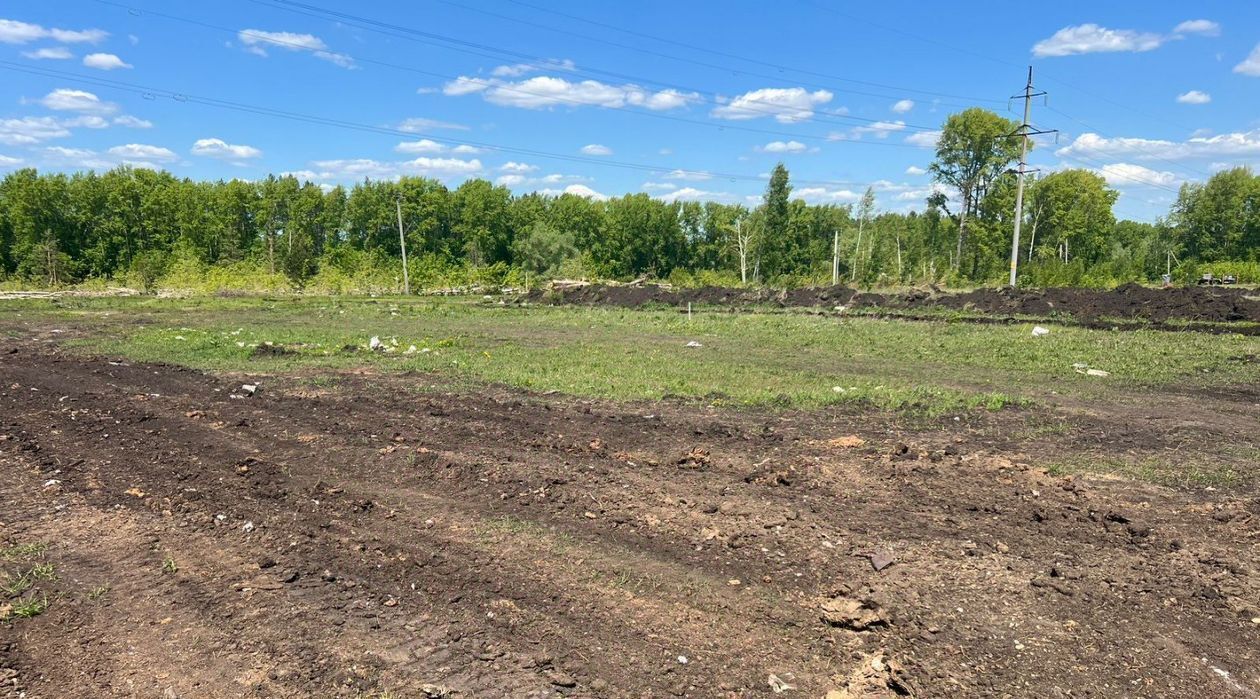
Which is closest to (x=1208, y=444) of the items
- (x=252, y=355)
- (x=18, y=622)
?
(x=18, y=622)

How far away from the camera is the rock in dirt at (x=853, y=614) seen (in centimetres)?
452

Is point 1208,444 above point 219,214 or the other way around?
the other way around

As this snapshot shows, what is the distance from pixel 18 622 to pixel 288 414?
6217mm

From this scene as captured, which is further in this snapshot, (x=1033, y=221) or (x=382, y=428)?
(x=1033, y=221)

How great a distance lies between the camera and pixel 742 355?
747 inches

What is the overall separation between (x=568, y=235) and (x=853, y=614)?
255 feet

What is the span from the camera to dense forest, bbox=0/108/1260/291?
201 feet

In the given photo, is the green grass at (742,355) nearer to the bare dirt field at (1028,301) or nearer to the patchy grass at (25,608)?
the bare dirt field at (1028,301)

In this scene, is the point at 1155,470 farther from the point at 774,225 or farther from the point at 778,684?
the point at 774,225

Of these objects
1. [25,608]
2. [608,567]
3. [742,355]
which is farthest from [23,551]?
[742,355]

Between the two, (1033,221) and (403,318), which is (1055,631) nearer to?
(403,318)

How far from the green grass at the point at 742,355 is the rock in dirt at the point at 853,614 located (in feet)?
23.1

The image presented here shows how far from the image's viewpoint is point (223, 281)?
57.4 meters

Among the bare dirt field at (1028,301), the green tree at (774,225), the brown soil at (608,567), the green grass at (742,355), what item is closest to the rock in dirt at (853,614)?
the brown soil at (608,567)
